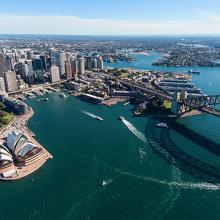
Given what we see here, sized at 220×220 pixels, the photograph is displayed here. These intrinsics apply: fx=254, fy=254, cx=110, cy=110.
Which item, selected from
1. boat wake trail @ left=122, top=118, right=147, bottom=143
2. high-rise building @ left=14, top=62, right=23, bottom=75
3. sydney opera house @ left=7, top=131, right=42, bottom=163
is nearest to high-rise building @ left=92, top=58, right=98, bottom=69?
high-rise building @ left=14, top=62, right=23, bottom=75

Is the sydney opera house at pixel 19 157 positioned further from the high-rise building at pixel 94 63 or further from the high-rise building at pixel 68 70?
the high-rise building at pixel 94 63

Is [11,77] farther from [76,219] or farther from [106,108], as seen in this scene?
[76,219]

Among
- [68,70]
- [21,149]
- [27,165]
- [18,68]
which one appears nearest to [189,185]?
[27,165]

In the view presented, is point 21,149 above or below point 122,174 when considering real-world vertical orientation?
above

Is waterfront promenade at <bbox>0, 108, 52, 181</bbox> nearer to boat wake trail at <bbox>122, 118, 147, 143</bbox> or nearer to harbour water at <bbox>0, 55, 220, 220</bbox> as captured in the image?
harbour water at <bbox>0, 55, 220, 220</bbox>

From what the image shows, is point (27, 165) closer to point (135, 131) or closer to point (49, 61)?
point (135, 131)

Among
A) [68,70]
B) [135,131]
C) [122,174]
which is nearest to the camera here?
[122,174]
